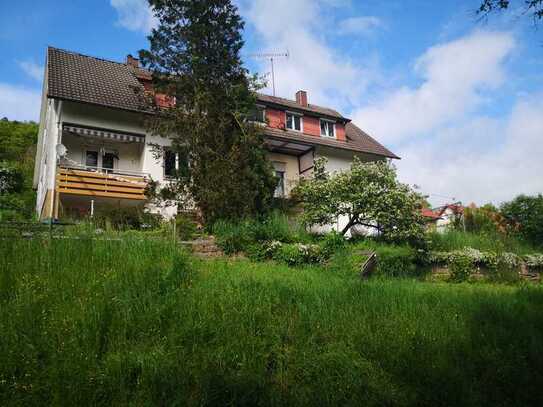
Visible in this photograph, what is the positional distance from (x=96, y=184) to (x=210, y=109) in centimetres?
598

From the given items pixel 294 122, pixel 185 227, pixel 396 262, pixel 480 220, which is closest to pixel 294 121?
pixel 294 122

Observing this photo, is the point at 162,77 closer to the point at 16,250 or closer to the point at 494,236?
the point at 16,250

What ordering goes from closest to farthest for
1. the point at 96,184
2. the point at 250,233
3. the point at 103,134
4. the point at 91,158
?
1. the point at 250,233
2. the point at 96,184
3. the point at 103,134
4. the point at 91,158

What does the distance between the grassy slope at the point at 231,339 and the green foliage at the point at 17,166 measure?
12712mm

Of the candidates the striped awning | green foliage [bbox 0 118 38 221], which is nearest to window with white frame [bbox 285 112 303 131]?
the striped awning

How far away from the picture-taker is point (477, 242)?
1759 cm

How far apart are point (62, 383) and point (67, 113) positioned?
1642 cm

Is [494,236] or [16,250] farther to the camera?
[494,236]

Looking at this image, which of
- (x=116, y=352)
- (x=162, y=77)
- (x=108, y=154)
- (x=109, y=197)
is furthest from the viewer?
(x=108, y=154)

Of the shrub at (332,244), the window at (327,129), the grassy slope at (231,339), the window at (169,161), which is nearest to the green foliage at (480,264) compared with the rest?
the shrub at (332,244)

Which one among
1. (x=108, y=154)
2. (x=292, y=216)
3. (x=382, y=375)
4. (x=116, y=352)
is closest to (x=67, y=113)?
(x=108, y=154)

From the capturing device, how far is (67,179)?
1744 centimetres

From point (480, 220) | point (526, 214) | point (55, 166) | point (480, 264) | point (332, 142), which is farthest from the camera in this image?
point (332, 142)

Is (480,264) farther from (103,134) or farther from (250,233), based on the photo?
(103,134)
